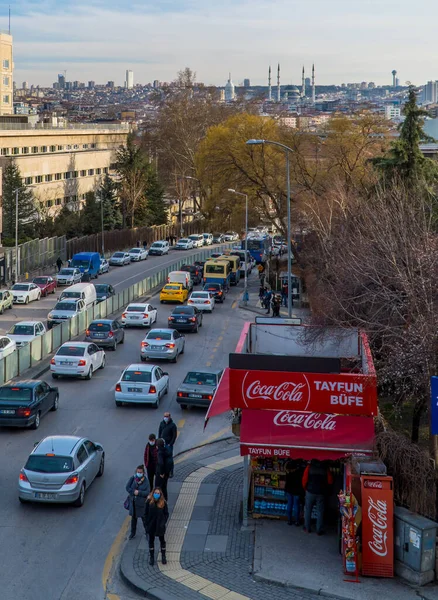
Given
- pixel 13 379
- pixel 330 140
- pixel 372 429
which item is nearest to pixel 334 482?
pixel 372 429

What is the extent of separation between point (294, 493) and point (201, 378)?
1092 centimetres

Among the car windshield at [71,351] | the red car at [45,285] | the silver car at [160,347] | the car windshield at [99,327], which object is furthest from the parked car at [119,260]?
the car windshield at [71,351]

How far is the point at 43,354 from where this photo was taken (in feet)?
112

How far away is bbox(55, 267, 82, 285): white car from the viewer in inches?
2281

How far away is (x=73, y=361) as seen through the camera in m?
30.1

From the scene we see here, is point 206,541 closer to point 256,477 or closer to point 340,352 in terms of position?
point 256,477

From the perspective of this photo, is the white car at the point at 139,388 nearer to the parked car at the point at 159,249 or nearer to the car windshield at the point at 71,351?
the car windshield at the point at 71,351

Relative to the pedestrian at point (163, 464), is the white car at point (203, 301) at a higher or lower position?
lower

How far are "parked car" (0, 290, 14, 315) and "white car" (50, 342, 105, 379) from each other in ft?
53.8

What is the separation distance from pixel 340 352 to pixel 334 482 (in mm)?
4195

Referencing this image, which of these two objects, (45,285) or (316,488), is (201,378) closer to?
(316,488)

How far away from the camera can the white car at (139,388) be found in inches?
1041

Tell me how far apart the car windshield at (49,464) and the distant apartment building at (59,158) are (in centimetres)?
6271

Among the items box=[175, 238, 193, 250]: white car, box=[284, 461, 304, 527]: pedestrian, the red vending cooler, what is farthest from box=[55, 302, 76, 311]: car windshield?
box=[175, 238, 193, 250]: white car
